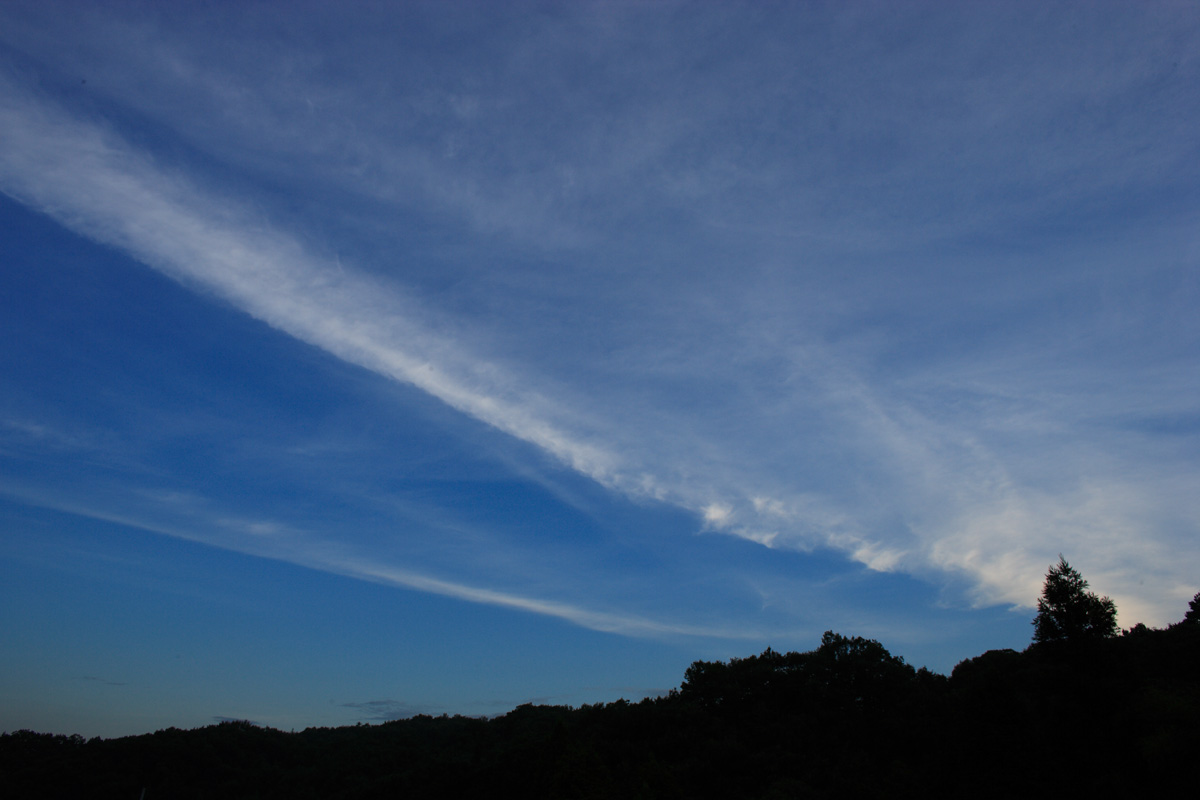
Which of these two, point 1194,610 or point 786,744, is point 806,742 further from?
point 1194,610

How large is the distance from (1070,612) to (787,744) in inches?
1234

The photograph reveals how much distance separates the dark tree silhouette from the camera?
44.3 m

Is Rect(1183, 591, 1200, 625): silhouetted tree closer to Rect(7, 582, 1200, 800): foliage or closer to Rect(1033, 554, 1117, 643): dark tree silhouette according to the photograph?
Rect(7, 582, 1200, 800): foliage

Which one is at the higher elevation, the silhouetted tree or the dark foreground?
the silhouetted tree

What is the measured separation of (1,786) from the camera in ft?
316

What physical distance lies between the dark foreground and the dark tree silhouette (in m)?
0.88

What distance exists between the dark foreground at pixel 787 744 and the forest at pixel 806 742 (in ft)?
0.57

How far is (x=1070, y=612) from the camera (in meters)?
45.5

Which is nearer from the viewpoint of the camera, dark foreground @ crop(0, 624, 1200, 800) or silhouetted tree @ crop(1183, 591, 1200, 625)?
dark foreground @ crop(0, 624, 1200, 800)

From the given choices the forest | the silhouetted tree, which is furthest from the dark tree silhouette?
the silhouetted tree

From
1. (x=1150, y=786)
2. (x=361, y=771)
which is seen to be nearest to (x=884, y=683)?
(x=1150, y=786)

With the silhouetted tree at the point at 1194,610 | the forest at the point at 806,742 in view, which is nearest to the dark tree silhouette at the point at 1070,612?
the forest at the point at 806,742

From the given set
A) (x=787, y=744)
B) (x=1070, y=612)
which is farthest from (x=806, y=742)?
(x=1070, y=612)

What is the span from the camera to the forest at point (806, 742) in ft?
134
